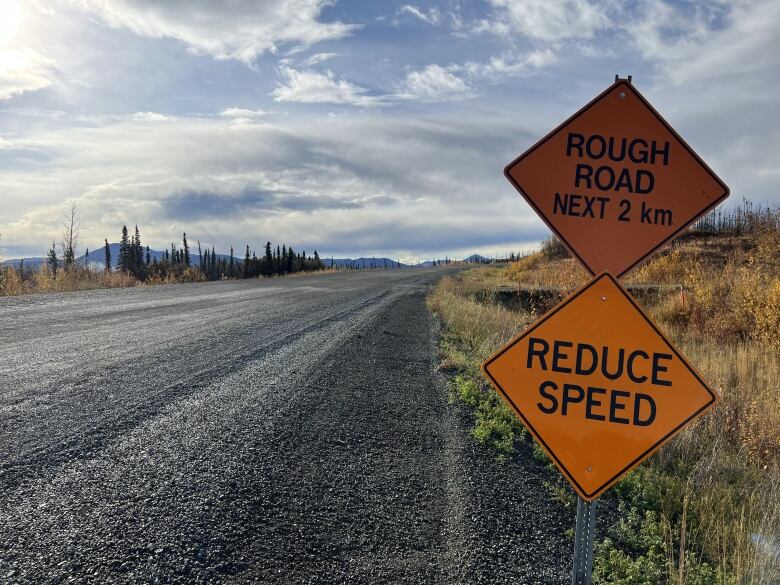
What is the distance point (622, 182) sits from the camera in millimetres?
2994

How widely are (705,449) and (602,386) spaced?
304cm

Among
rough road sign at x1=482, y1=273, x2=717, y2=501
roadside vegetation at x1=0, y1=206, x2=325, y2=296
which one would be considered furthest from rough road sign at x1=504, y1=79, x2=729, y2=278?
roadside vegetation at x1=0, y1=206, x2=325, y2=296

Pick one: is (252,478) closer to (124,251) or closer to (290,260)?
(290,260)

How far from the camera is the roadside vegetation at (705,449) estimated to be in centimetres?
320

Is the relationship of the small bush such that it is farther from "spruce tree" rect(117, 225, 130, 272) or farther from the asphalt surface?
"spruce tree" rect(117, 225, 130, 272)

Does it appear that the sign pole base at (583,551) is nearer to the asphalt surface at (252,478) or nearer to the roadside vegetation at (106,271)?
the asphalt surface at (252,478)

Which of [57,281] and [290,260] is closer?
[57,281]

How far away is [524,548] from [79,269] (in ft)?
81.2

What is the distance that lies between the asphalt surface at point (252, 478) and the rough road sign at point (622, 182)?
1828mm

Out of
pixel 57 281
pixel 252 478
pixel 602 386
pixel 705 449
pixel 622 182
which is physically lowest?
pixel 705 449

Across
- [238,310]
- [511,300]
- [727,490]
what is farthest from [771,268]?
[238,310]

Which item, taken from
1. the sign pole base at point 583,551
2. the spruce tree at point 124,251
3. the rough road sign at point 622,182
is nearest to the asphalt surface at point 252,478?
the sign pole base at point 583,551

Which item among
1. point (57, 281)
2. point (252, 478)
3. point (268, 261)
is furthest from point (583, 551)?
point (268, 261)

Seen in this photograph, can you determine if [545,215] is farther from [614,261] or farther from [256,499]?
[256,499]
